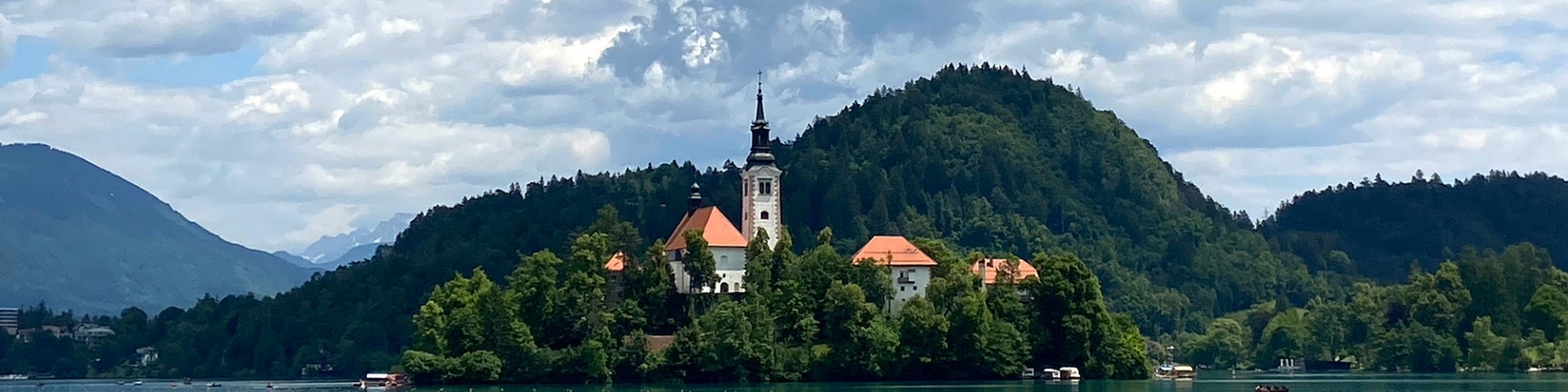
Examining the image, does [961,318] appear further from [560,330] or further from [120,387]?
[120,387]

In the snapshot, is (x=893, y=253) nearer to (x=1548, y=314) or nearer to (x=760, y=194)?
(x=760, y=194)

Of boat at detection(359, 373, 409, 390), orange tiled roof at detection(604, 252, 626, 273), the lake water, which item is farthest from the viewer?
orange tiled roof at detection(604, 252, 626, 273)

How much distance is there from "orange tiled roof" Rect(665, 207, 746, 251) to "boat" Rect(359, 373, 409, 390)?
18.7 m

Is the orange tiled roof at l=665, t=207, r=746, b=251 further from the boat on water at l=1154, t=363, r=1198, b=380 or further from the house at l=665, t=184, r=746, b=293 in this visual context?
the boat on water at l=1154, t=363, r=1198, b=380

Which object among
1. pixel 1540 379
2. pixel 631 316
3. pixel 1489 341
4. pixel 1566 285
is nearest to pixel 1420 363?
pixel 1489 341

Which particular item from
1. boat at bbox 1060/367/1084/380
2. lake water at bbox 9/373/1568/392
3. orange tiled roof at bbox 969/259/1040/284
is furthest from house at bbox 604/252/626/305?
boat at bbox 1060/367/1084/380

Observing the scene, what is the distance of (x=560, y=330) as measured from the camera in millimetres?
127875

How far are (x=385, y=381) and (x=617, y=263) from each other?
16.6 meters

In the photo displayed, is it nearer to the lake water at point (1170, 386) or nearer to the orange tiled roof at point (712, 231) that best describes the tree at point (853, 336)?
the lake water at point (1170, 386)

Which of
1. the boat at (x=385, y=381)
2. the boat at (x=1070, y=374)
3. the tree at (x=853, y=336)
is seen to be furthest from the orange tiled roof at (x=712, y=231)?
the boat at (x=1070, y=374)

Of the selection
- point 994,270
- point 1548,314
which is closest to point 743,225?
point 994,270

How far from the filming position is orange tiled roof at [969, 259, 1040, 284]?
13700 centimetres

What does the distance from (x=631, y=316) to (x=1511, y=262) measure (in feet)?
257

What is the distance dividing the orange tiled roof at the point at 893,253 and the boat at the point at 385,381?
1156 inches
